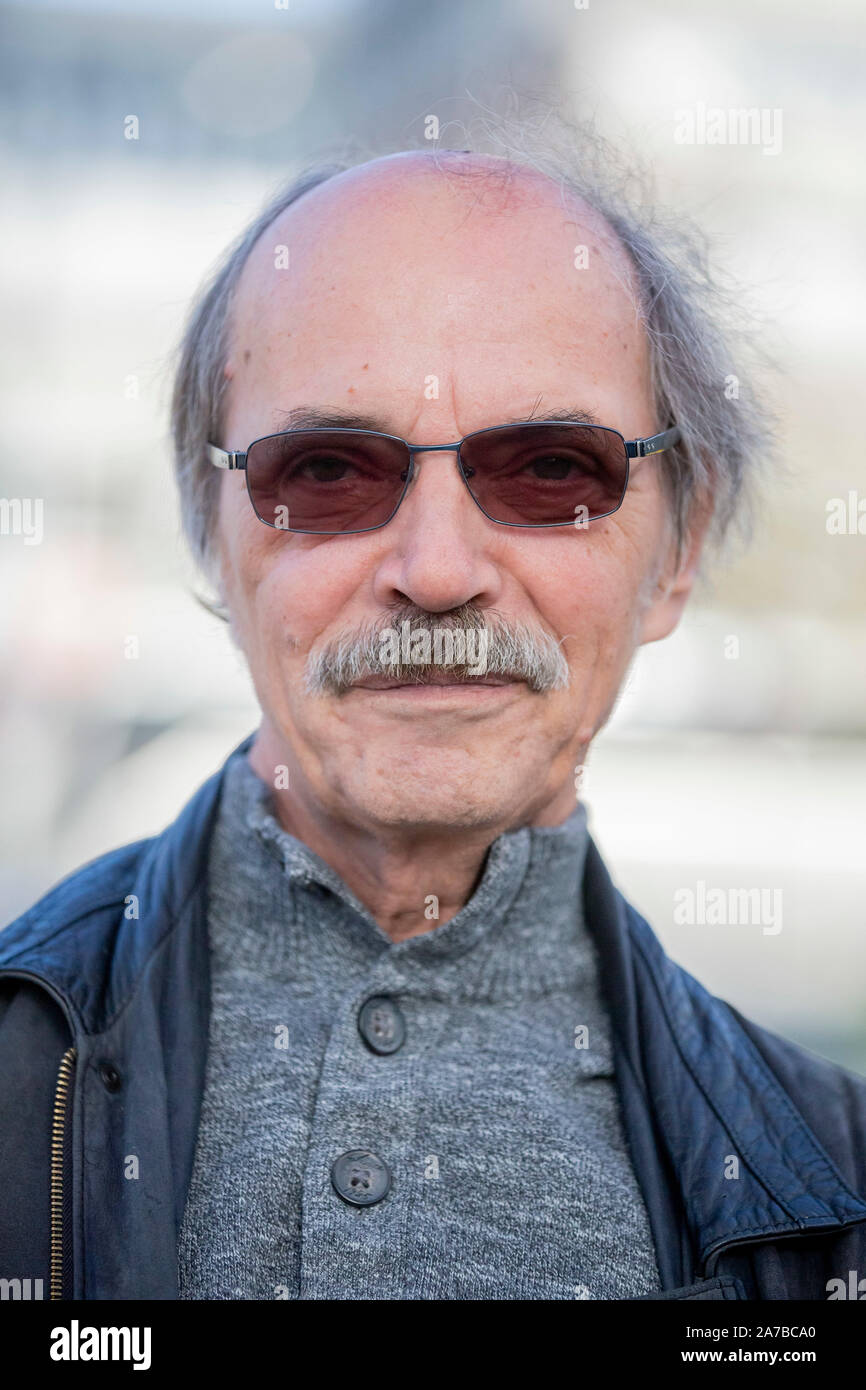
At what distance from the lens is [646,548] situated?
204 centimetres

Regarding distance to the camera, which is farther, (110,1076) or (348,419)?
(348,419)

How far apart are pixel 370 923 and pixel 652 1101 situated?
0.54 m

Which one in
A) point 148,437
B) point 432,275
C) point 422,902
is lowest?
point 422,902

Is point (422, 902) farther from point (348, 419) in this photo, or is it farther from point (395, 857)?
point (348, 419)

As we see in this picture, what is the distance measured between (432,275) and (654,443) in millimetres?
488

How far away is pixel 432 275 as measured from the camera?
1.85 metres

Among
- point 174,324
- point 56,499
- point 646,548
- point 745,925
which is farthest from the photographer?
point 56,499

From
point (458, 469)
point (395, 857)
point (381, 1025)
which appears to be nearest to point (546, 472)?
point (458, 469)

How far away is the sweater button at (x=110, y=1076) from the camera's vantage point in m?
1.58

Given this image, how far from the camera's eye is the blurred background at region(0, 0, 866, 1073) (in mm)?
7137

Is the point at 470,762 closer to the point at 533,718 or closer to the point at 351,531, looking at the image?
the point at 533,718

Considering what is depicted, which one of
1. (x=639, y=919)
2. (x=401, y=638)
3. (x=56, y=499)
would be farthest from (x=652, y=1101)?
(x=56, y=499)
